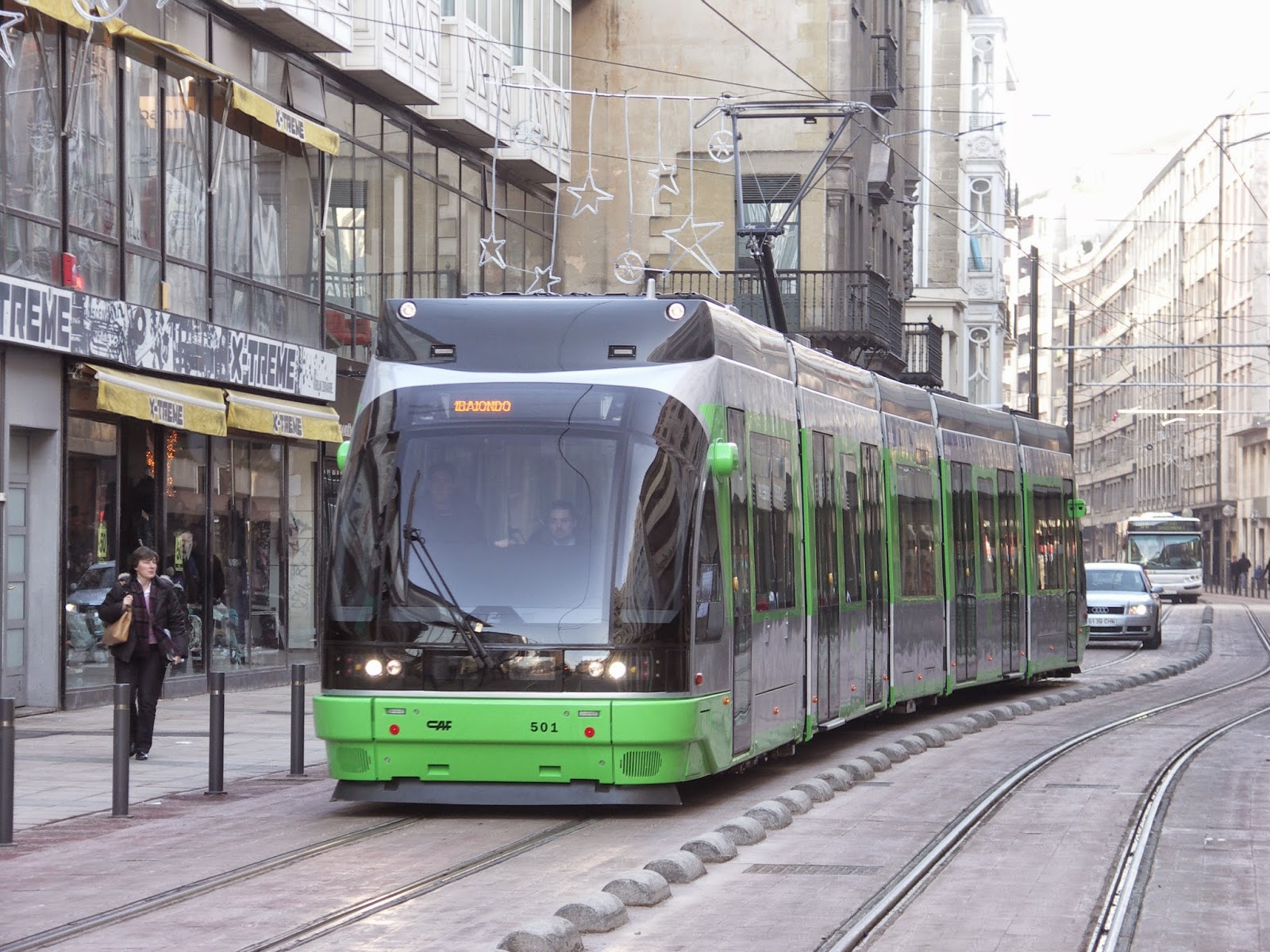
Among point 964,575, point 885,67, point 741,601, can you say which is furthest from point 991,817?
point 885,67

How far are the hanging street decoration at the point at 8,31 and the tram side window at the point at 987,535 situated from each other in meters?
10.8

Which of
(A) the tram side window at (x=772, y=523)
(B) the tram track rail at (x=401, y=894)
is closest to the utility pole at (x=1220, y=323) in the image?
(A) the tram side window at (x=772, y=523)

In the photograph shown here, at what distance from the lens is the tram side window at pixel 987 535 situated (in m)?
23.6

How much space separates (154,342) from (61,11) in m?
3.80

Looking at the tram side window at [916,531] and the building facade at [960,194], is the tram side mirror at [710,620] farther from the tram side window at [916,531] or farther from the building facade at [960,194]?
the building facade at [960,194]

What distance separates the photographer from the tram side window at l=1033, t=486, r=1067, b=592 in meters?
26.5

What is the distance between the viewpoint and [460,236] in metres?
33.8

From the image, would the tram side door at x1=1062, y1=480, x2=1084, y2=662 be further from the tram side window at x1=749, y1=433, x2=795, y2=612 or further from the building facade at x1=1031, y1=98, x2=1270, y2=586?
the building facade at x1=1031, y1=98, x2=1270, y2=586

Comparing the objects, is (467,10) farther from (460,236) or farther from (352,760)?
(352,760)

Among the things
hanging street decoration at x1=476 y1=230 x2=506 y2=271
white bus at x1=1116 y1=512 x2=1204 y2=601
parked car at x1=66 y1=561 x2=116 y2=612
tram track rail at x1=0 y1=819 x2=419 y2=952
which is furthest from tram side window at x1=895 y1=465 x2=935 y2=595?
white bus at x1=1116 y1=512 x2=1204 y2=601

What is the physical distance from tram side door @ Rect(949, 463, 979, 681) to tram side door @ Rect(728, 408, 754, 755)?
840cm

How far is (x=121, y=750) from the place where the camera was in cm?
1295

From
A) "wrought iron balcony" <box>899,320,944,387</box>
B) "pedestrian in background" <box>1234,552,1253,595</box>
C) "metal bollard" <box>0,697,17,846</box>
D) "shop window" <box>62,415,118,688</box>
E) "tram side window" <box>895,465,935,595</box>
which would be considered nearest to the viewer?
"metal bollard" <box>0,697,17,846</box>

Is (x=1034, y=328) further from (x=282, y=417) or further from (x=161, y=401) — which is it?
(x=161, y=401)
